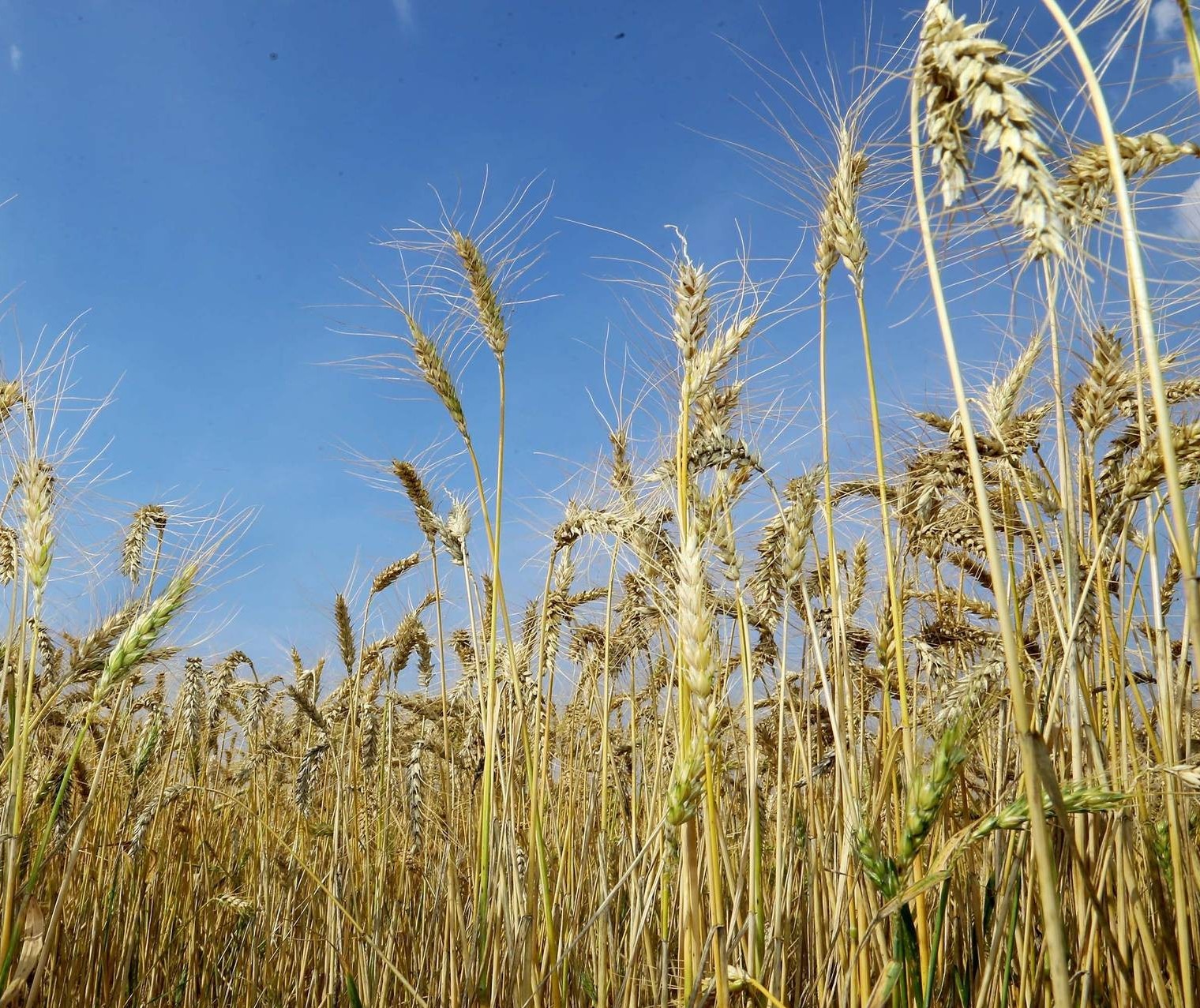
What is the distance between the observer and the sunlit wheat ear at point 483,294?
2430mm

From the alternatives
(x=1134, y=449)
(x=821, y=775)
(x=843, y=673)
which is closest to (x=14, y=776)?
(x=843, y=673)

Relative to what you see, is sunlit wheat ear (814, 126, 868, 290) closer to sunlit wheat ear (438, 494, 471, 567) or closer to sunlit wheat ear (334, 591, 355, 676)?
sunlit wheat ear (438, 494, 471, 567)

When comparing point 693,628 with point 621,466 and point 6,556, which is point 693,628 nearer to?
point 621,466

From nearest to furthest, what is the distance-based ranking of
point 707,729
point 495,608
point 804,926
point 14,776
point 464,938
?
point 707,729, point 14,776, point 495,608, point 464,938, point 804,926

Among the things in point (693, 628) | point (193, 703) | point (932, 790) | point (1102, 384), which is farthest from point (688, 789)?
point (193, 703)

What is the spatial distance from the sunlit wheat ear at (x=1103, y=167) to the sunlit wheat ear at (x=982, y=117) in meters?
0.34

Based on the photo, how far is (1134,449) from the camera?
2143 mm

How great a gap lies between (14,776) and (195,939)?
1.95 meters

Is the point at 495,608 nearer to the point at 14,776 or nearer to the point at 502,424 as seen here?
the point at 502,424

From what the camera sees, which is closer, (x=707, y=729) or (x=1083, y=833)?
(x=707, y=729)

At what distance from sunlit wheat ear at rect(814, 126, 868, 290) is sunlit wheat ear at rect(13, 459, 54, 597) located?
1984 mm

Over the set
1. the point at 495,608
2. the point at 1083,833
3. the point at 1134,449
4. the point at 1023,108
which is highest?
the point at 1134,449

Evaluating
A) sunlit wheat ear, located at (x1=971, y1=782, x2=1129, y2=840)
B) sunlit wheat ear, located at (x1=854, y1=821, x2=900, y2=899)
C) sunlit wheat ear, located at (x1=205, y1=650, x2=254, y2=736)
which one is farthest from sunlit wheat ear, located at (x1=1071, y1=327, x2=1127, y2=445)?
sunlit wheat ear, located at (x1=205, y1=650, x2=254, y2=736)

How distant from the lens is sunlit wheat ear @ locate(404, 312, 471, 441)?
2.37 m
